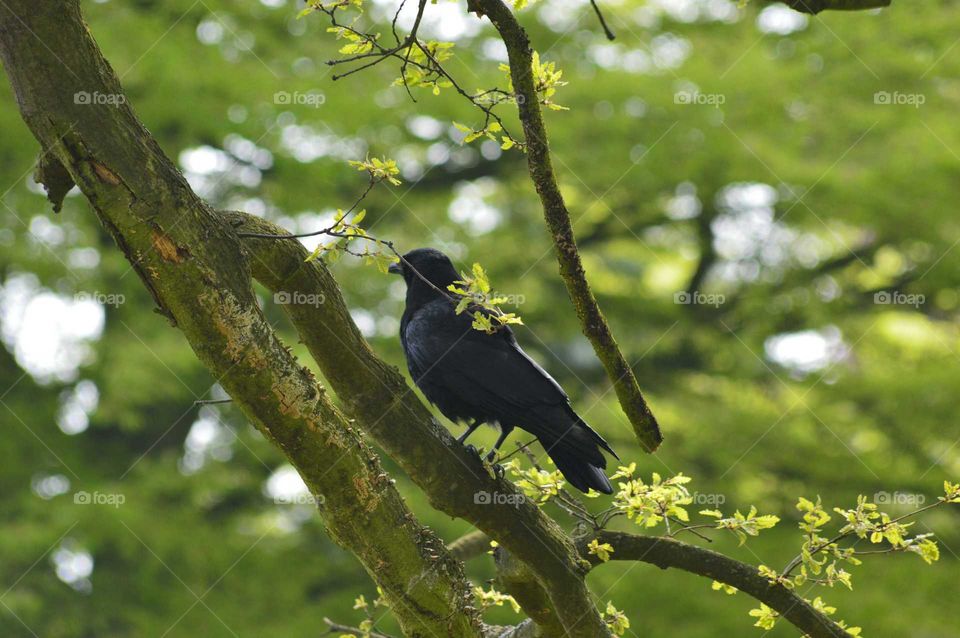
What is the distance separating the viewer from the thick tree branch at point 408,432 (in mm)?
3217

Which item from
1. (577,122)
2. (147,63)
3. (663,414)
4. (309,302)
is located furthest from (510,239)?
(309,302)

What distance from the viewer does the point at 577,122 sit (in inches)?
346

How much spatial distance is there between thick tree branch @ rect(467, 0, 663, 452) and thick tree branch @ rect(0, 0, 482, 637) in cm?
88

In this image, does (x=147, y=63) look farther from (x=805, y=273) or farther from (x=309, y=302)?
(x=805, y=273)

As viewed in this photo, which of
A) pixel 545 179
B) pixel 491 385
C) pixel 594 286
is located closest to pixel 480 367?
pixel 491 385

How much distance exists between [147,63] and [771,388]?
639cm

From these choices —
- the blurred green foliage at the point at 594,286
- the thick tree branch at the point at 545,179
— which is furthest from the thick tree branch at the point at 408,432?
the blurred green foliage at the point at 594,286

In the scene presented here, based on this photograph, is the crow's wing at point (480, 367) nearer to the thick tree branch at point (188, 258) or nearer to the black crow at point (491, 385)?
the black crow at point (491, 385)

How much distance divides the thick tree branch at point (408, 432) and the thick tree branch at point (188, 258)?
0.17 m

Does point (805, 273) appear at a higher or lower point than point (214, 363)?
higher

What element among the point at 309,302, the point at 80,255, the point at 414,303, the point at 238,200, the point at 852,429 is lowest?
the point at 309,302

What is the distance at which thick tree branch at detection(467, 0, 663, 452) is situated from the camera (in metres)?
2.83

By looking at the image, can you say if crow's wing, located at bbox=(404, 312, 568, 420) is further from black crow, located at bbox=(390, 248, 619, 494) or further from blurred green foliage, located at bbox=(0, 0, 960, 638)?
blurred green foliage, located at bbox=(0, 0, 960, 638)

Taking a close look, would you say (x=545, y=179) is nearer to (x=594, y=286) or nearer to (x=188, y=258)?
(x=188, y=258)
